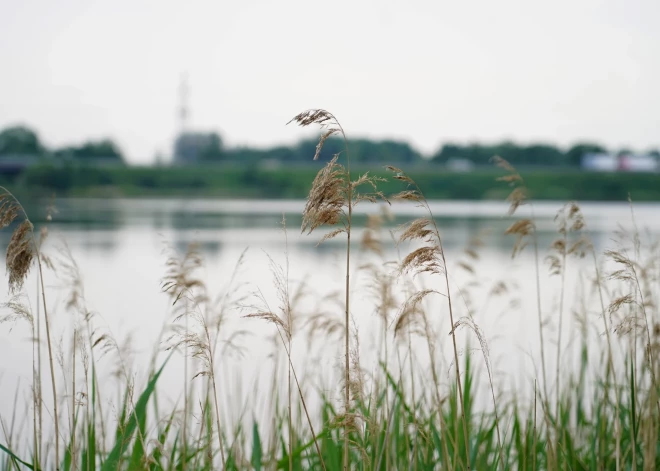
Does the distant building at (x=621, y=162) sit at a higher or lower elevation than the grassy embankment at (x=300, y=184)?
higher

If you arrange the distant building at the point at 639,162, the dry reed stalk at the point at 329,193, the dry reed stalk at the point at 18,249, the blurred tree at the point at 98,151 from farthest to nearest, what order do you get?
1. the distant building at the point at 639,162
2. the blurred tree at the point at 98,151
3. the dry reed stalk at the point at 18,249
4. the dry reed stalk at the point at 329,193

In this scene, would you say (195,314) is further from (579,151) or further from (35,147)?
(579,151)

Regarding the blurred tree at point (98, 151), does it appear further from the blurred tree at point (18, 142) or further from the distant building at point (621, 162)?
the distant building at point (621, 162)

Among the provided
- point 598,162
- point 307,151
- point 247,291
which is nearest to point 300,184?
point 307,151

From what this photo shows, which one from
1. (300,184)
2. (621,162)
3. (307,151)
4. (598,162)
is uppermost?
(307,151)

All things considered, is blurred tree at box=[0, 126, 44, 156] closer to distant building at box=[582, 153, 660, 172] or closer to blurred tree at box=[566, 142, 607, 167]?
distant building at box=[582, 153, 660, 172]

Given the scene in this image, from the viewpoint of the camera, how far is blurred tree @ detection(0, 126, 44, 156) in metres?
85.1

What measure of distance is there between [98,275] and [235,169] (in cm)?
5172

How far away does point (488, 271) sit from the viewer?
49.6 feet

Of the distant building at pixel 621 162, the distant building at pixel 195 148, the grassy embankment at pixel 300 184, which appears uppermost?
the distant building at pixel 195 148

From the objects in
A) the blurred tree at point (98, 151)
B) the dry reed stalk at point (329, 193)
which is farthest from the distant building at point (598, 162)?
the dry reed stalk at point (329, 193)

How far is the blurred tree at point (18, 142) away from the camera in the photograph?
8512cm

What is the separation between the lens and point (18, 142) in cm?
8650

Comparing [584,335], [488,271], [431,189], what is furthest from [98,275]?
[431,189]
